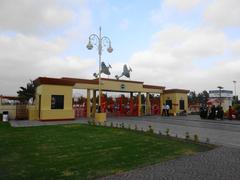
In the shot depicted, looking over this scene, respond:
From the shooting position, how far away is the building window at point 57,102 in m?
26.7

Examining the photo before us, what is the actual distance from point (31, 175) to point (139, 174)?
2.50 meters

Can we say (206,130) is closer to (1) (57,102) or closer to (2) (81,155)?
(2) (81,155)

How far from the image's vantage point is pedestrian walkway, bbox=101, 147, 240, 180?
6.91 m

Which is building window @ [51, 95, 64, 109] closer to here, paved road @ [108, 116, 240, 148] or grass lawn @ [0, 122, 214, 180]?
paved road @ [108, 116, 240, 148]

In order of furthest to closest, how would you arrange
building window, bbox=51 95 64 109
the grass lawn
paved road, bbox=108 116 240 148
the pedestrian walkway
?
building window, bbox=51 95 64 109, paved road, bbox=108 116 240 148, the grass lawn, the pedestrian walkway

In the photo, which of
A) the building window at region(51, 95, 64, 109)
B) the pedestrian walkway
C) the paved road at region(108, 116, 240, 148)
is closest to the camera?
the pedestrian walkway

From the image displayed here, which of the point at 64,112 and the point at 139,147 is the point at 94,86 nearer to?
the point at 64,112

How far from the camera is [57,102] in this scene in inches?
1061

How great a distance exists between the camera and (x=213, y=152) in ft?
33.9

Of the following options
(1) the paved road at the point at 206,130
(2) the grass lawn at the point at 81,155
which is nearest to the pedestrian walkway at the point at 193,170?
(2) the grass lawn at the point at 81,155

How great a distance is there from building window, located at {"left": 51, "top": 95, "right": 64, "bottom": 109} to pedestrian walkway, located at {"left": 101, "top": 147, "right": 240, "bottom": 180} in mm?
19058

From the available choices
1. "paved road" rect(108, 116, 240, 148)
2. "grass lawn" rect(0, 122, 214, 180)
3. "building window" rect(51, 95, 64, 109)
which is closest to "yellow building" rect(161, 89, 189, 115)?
"paved road" rect(108, 116, 240, 148)

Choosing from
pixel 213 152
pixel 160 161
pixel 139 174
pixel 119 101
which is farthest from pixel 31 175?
pixel 119 101

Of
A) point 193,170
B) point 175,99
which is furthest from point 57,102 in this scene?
point 193,170
